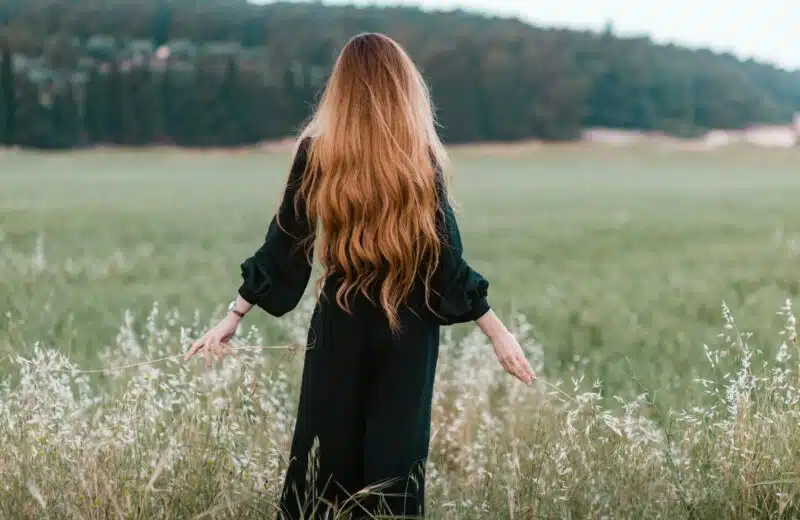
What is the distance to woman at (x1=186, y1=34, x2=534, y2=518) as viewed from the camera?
Answer: 3328 millimetres

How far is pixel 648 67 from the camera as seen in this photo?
303ft

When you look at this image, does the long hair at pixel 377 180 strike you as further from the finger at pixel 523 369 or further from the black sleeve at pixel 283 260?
the finger at pixel 523 369

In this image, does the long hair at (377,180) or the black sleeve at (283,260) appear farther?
the black sleeve at (283,260)

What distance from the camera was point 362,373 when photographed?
3.42m

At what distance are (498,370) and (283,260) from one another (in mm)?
3244

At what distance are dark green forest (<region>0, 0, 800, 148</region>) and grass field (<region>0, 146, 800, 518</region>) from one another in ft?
182

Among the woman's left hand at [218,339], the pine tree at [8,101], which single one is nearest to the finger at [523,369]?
the woman's left hand at [218,339]

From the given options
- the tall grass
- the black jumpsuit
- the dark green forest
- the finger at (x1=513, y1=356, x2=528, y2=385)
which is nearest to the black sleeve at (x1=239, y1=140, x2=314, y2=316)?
the black jumpsuit

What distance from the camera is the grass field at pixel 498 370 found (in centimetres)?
336

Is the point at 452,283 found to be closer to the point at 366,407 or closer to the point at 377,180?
the point at 377,180

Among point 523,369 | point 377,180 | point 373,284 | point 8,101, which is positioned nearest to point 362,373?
point 373,284

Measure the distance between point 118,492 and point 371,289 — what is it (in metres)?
1.09

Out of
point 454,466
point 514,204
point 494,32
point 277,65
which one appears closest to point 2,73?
point 277,65

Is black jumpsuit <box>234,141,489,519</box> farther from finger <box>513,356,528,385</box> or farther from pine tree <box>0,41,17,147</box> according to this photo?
pine tree <box>0,41,17,147</box>
